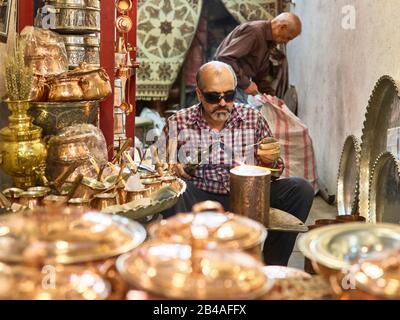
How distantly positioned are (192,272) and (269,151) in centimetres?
208

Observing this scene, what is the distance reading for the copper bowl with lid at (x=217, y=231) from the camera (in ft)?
4.43

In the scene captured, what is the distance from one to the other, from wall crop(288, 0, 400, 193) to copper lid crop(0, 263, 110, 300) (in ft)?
10.9

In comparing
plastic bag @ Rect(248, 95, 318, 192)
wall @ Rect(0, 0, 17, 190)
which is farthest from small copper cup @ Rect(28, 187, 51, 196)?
plastic bag @ Rect(248, 95, 318, 192)

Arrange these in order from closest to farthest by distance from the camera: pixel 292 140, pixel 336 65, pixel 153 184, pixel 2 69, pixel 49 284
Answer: pixel 49 284 → pixel 153 184 → pixel 2 69 → pixel 336 65 → pixel 292 140

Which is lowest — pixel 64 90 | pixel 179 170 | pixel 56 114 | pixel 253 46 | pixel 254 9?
pixel 179 170

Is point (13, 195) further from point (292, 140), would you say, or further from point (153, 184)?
point (292, 140)

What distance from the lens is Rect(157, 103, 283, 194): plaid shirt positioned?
374 cm

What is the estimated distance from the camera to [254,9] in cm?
811

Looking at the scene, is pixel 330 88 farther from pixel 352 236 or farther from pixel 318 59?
pixel 352 236

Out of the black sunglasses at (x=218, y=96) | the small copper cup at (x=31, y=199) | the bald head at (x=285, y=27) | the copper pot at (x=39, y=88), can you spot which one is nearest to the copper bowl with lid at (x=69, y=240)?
the small copper cup at (x=31, y=199)

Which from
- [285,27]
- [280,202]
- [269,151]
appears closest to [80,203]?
[269,151]

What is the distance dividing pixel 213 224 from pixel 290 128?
5.22 meters

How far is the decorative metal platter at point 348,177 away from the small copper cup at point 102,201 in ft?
9.43

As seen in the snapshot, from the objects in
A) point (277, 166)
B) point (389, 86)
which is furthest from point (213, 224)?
point (389, 86)
